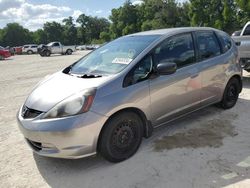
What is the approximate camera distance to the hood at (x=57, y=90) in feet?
13.8

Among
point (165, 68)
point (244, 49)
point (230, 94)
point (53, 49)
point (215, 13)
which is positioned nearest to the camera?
point (165, 68)

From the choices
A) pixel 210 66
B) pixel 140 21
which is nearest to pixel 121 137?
pixel 210 66

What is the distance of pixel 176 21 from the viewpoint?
74438 millimetres

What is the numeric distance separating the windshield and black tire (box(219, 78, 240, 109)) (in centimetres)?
205

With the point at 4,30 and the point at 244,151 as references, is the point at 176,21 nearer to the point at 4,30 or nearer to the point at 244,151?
the point at 4,30

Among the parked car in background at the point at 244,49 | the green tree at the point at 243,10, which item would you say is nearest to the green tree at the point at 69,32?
the green tree at the point at 243,10

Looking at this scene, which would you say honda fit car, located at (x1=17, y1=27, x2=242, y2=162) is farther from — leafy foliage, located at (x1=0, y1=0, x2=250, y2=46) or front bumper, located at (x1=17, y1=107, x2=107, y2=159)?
leafy foliage, located at (x1=0, y1=0, x2=250, y2=46)

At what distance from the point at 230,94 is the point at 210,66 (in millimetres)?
1065

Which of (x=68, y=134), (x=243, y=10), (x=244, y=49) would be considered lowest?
(x=68, y=134)

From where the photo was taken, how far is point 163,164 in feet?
14.0

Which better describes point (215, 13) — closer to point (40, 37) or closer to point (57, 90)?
point (57, 90)

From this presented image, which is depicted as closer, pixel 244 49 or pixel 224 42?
pixel 224 42

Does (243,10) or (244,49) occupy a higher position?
(243,10)

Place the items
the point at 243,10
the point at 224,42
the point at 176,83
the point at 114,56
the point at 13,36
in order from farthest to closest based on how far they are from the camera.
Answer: the point at 13,36 < the point at 243,10 < the point at 224,42 < the point at 114,56 < the point at 176,83
